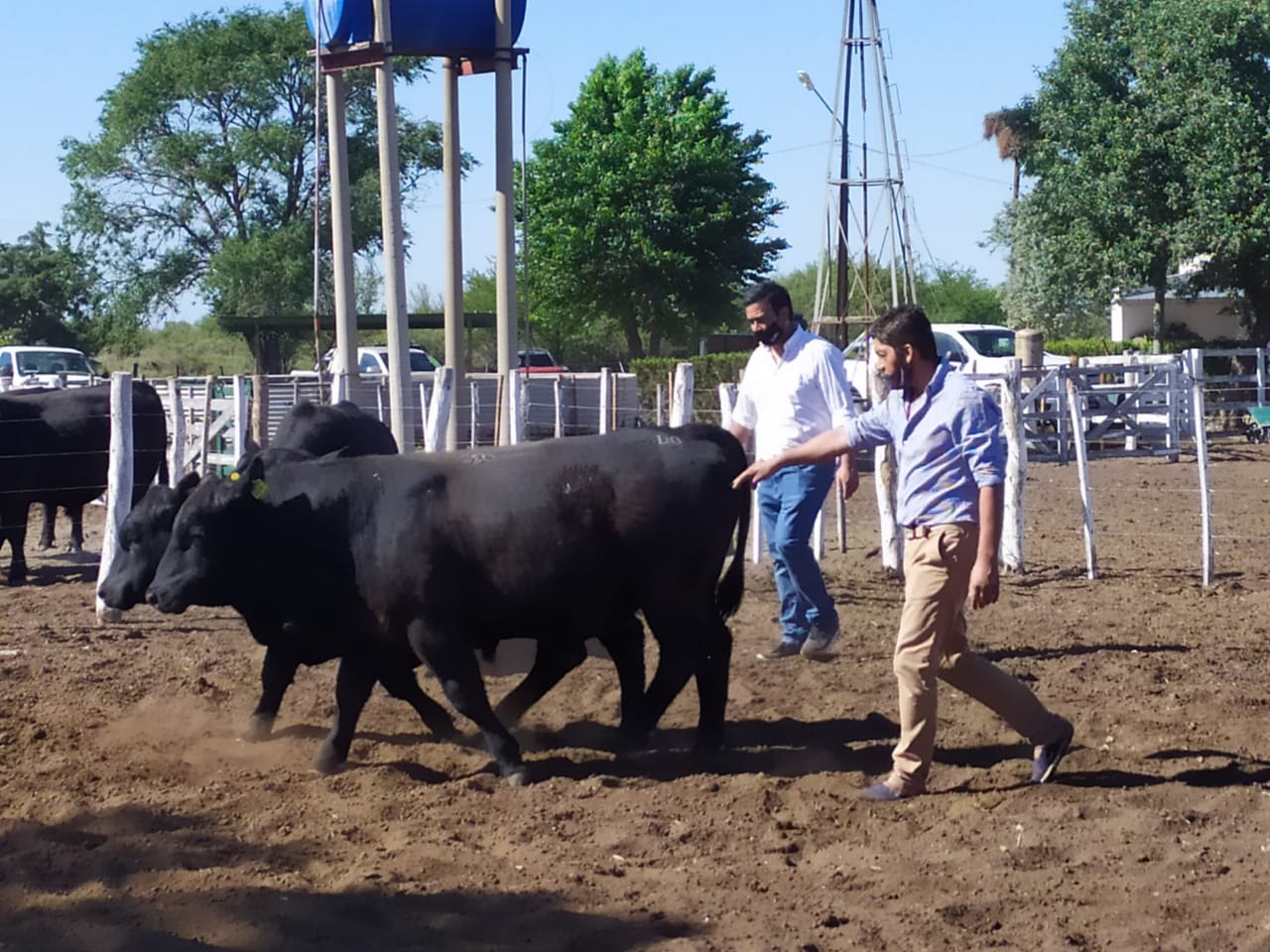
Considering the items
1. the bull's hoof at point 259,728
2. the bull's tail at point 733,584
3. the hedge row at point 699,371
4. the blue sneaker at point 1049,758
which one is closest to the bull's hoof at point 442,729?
the bull's hoof at point 259,728

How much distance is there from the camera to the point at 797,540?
8.09 m

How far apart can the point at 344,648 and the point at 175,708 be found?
1.28 m

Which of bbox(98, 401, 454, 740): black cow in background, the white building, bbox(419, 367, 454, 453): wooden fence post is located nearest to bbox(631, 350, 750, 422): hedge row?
the white building

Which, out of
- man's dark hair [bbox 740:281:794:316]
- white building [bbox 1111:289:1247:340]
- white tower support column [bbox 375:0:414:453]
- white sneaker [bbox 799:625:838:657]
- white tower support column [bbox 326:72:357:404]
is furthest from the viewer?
white building [bbox 1111:289:1247:340]

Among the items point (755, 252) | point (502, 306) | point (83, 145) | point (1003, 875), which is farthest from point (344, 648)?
point (83, 145)

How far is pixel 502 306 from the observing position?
13375 millimetres

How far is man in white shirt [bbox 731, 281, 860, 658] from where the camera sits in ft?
26.2

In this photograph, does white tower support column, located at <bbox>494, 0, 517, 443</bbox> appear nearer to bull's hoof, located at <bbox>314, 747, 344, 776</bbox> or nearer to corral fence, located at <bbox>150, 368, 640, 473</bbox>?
corral fence, located at <bbox>150, 368, 640, 473</bbox>

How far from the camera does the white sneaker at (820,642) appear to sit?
8258 mm

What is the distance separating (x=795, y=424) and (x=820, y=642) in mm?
1150

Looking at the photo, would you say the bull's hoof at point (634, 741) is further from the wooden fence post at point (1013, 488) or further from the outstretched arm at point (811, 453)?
the wooden fence post at point (1013, 488)

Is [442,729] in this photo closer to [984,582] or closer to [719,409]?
[984,582]

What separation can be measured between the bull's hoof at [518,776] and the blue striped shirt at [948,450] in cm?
179

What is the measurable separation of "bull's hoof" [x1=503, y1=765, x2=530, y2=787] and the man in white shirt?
91.2 inches
